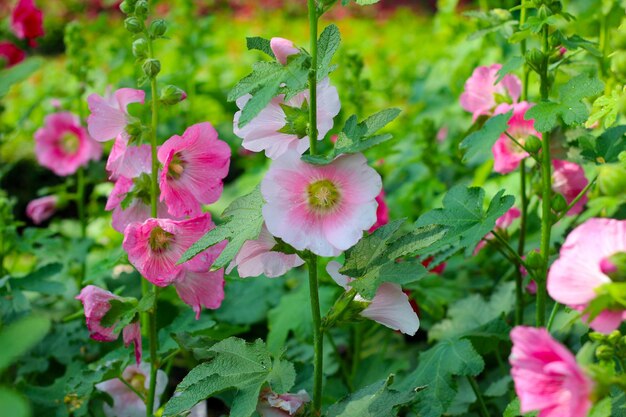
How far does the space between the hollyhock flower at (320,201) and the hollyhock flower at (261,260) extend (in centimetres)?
10

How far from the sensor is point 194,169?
4.14 ft

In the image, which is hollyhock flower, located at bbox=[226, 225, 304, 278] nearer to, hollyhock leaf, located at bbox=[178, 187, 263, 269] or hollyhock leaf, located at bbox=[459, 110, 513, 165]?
hollyhock leaf, located at bbox=[178, 187, 263, 269]

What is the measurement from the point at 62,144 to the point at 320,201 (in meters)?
1.59

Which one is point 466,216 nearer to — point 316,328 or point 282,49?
point 316,328

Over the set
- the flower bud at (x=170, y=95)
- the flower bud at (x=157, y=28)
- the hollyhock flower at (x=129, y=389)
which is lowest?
the hollyhock flower at (x=129, y=389)

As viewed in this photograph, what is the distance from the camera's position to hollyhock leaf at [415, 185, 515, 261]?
4.00ft

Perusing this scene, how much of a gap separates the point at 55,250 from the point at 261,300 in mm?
592

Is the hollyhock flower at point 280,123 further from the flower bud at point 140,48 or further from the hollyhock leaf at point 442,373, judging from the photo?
the hollyhock leaf at point 442,373

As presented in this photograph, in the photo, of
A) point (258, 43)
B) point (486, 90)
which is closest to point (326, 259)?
point (486, 90)

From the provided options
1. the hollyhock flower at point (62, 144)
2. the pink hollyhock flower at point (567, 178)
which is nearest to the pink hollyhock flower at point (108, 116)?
the pink hollyhock flower at point (567, 178)

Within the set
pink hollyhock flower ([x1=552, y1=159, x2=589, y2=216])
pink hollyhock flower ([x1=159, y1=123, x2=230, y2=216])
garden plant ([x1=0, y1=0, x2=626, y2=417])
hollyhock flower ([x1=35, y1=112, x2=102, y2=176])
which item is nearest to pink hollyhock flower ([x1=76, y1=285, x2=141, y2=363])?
garden plant ([x1=0, y1=0, x2=626, y2=417])

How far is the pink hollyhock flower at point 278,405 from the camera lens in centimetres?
118

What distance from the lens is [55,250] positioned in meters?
2.17

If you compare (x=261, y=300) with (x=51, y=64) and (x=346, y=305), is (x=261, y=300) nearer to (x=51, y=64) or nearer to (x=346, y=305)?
(x=346, y=305)
